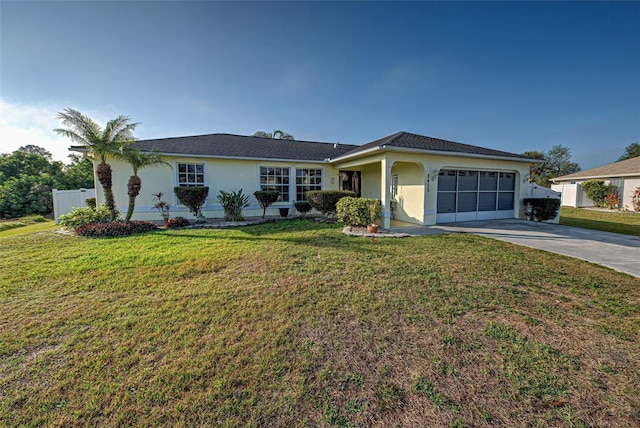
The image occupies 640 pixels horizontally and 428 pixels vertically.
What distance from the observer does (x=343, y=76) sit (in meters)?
13.3

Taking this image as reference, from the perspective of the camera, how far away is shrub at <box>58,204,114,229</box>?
313 inches

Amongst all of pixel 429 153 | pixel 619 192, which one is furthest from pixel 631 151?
pixel 429 153

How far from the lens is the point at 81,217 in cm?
805

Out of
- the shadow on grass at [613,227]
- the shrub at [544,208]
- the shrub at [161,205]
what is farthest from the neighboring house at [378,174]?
the shadow on grass at [613,227]

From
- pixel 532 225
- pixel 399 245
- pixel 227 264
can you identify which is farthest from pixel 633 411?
pixel 532 225

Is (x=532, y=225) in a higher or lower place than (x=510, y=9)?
lower

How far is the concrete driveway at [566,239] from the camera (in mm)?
5219

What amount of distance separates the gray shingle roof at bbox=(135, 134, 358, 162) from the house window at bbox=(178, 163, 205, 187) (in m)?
0.71

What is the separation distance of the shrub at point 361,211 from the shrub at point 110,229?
7050 millimetres

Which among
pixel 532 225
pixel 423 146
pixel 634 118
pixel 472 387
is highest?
pixel 634 118

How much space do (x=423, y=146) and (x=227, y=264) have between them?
7824 mm

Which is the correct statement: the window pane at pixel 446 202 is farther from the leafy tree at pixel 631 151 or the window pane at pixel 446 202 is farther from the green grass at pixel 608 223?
the leafy tree at pixel 631 151

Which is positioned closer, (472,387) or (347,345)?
(472,387)

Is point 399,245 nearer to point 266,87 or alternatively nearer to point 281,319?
point 281,319
